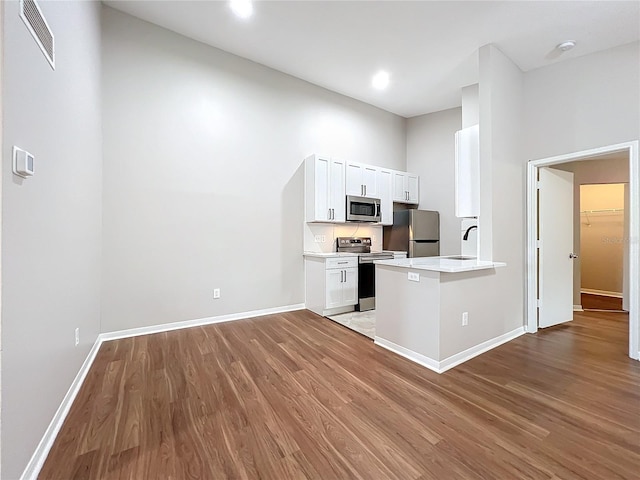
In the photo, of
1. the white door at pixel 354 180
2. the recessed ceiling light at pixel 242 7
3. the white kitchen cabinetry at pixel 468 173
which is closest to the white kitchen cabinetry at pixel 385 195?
the white door at pixel 354 180

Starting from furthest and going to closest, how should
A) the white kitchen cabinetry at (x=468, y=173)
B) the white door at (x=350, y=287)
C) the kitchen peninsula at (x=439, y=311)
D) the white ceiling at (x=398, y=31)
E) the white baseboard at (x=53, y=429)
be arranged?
the white door at (x=350, y=287) → the white kitchen cabinetry at (x=468, y=173) → the white ceiling at (x=398, y=31) → the kitchen peninsula at (x=439, y=311) → the white baseboard at (x=53, y=429)

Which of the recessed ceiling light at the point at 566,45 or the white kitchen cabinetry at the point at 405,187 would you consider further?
the white kitchen cabinetry at the point at 405,187

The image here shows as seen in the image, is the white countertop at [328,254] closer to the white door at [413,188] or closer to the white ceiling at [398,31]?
the white door at [413,188]

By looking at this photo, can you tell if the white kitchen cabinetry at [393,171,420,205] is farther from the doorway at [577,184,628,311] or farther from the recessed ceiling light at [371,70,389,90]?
the doorway at [577,184,628,311]

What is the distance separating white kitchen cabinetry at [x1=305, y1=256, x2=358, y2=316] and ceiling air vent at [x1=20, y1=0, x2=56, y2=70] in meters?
3.36

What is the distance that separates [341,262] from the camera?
169 inches

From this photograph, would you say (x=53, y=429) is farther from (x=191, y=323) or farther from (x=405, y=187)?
(x=405, y=187)

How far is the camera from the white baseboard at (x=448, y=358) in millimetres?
2514

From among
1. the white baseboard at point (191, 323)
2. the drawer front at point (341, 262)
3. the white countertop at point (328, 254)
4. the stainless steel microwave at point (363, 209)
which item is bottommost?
the white baseboard at point (191, 323)

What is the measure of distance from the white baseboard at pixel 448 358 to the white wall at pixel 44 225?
2.67m

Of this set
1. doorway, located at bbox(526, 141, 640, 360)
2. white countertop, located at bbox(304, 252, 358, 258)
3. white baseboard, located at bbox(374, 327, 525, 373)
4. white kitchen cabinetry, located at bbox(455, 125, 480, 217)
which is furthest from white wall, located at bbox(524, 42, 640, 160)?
white countertop, located at bbox(304, 252, 358, 258)

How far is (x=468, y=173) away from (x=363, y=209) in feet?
6.02

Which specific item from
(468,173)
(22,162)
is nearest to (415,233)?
(468,173)

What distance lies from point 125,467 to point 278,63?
15.2ft
